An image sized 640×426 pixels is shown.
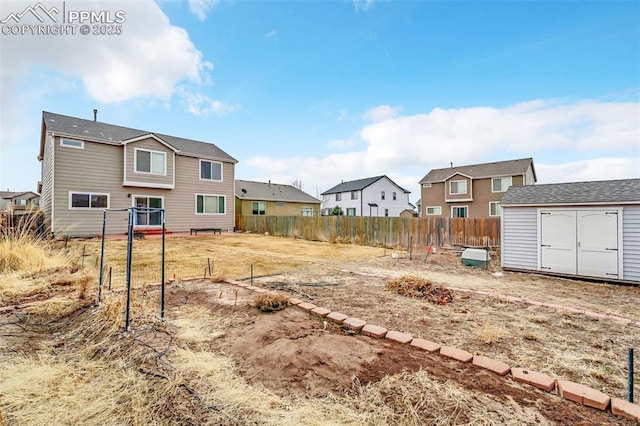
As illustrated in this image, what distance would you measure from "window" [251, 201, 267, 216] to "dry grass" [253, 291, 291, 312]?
21498mm

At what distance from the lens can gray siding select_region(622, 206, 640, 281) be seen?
660 centimetres

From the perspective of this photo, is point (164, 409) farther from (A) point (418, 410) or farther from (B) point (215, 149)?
(B) point (215, 149)

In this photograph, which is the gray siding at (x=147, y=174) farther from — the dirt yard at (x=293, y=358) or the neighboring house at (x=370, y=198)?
the neighboring house at (x=370, y=198)

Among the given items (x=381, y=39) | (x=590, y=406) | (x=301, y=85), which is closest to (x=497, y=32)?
(x=381, y=39)

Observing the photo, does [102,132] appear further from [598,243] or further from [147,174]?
[598,243]

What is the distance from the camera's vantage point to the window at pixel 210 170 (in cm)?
1837

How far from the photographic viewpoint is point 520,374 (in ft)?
7.71


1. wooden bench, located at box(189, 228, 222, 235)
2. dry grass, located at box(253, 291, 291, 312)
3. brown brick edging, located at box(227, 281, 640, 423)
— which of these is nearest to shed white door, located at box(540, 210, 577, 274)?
brown brick edging, located at box(227, 281, 640, 423)

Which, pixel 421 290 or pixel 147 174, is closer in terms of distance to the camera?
pixel 421 290

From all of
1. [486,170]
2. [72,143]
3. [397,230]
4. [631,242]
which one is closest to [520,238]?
[631,242]

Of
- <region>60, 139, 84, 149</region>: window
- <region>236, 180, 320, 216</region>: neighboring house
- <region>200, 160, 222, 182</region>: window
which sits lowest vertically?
<region>236, 180, 320, 216</region>: neighboring house

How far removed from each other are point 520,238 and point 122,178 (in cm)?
1765

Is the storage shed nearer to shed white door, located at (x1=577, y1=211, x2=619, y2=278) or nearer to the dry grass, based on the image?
shed white door, located at (x1=577, y1=211, x2=619, y2=278)

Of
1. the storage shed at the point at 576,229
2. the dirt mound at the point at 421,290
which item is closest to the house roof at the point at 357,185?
the storage shed at the point at 576,229
